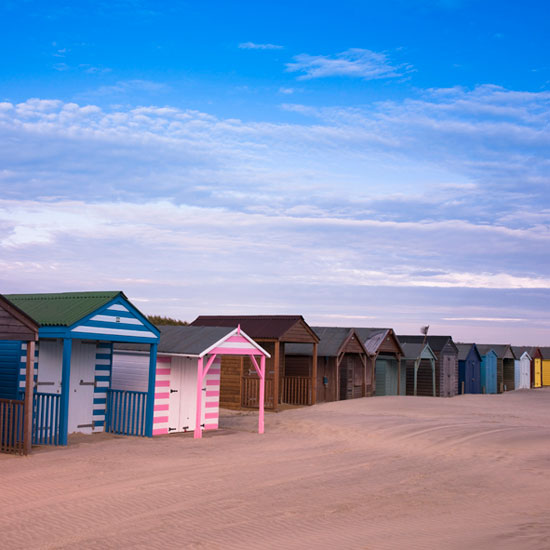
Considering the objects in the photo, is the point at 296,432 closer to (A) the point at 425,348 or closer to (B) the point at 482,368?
(A) the point at 425,348

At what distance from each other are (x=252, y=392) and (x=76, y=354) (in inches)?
500

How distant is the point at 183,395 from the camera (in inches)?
845

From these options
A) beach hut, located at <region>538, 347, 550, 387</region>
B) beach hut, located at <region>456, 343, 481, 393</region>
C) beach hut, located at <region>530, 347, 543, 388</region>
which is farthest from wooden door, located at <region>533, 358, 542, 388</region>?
beach hut, located at <region>456, 343, 481, 393</region>

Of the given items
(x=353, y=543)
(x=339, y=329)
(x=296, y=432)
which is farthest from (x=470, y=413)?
(x=353, y=543)

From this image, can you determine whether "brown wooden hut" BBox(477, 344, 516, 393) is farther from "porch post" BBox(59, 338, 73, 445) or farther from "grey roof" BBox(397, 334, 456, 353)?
"porch post" BBox(59, 338, 73, 445)

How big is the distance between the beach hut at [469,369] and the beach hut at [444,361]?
1.90 metres

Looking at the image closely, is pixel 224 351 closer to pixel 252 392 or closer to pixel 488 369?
pixel 252 392

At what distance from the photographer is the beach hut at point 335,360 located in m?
33.8

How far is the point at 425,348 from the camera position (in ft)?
136

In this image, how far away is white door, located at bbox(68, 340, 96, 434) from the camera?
19.5 metres

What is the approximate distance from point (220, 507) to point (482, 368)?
135 feet

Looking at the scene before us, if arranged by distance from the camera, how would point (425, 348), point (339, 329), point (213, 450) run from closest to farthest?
1. point (213, 450)
2. point (339, 329)
3. point (425, 348)

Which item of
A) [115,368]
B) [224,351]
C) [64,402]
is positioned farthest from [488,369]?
[64,402]

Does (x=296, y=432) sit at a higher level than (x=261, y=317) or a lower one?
lower
